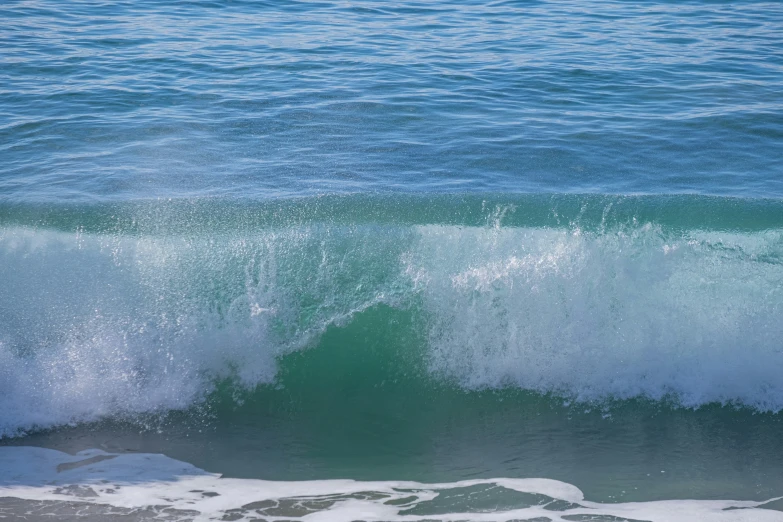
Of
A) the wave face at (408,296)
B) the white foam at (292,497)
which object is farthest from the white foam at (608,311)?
the white foam at (292,497)

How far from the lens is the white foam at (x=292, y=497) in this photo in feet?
19.1

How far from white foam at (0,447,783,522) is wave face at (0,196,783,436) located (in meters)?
0.80

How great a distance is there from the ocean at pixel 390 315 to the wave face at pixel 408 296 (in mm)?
23

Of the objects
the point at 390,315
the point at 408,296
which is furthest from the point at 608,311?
the point at 390,315

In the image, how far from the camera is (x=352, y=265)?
798cm

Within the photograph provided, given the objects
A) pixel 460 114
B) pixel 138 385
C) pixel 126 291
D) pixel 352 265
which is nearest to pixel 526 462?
pixel 352 265

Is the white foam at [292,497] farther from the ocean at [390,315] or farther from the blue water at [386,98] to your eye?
the blue water at [386,98]

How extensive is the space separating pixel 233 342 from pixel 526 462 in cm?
281

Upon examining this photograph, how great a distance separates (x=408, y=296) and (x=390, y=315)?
0.81ft

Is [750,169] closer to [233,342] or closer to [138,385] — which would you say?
[233,342]

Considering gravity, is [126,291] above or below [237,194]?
below

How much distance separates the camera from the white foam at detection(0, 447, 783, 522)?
5.83 metres

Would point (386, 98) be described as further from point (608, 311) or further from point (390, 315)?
point (608, 311)

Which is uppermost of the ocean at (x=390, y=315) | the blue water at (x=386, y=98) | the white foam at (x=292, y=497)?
the blue water at (x=386, y=98)
